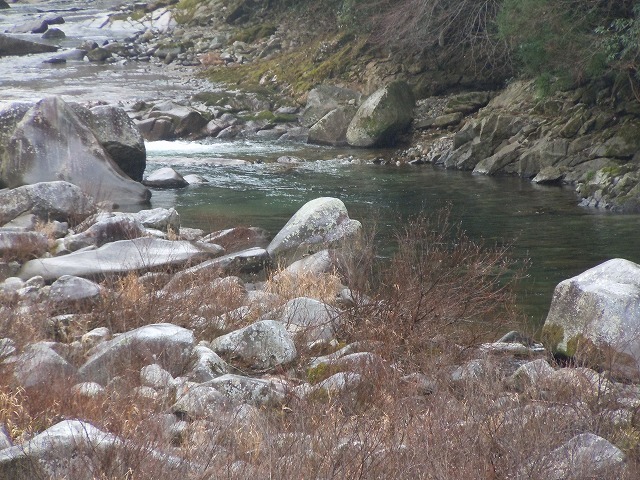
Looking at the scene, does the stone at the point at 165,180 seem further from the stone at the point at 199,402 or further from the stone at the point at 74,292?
the stone at the point at 199,402

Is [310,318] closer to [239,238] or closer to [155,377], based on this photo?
[155,377]

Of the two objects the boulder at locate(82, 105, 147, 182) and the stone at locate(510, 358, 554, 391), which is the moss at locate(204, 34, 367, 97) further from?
the stone at locate(510, 358, 554, 391)

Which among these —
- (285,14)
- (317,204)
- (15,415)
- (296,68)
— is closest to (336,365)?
(15,415)

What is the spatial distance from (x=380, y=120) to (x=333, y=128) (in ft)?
4.44

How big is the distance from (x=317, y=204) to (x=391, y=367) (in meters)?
5.73

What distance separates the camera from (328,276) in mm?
9578

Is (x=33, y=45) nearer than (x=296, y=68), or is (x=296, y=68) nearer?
(x=296, y=68)

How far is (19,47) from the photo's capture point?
36562mm

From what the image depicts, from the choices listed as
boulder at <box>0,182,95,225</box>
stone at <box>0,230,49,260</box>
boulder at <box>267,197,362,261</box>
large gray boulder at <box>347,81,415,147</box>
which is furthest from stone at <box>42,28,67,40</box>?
boulder at <box>267,197,362,261</box>

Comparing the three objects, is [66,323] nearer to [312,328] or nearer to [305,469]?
[312,328]

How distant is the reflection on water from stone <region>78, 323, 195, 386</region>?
3.88m

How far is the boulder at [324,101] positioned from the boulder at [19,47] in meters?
15.6

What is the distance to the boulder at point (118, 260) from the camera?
9875mm

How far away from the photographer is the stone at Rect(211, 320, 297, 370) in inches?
270
